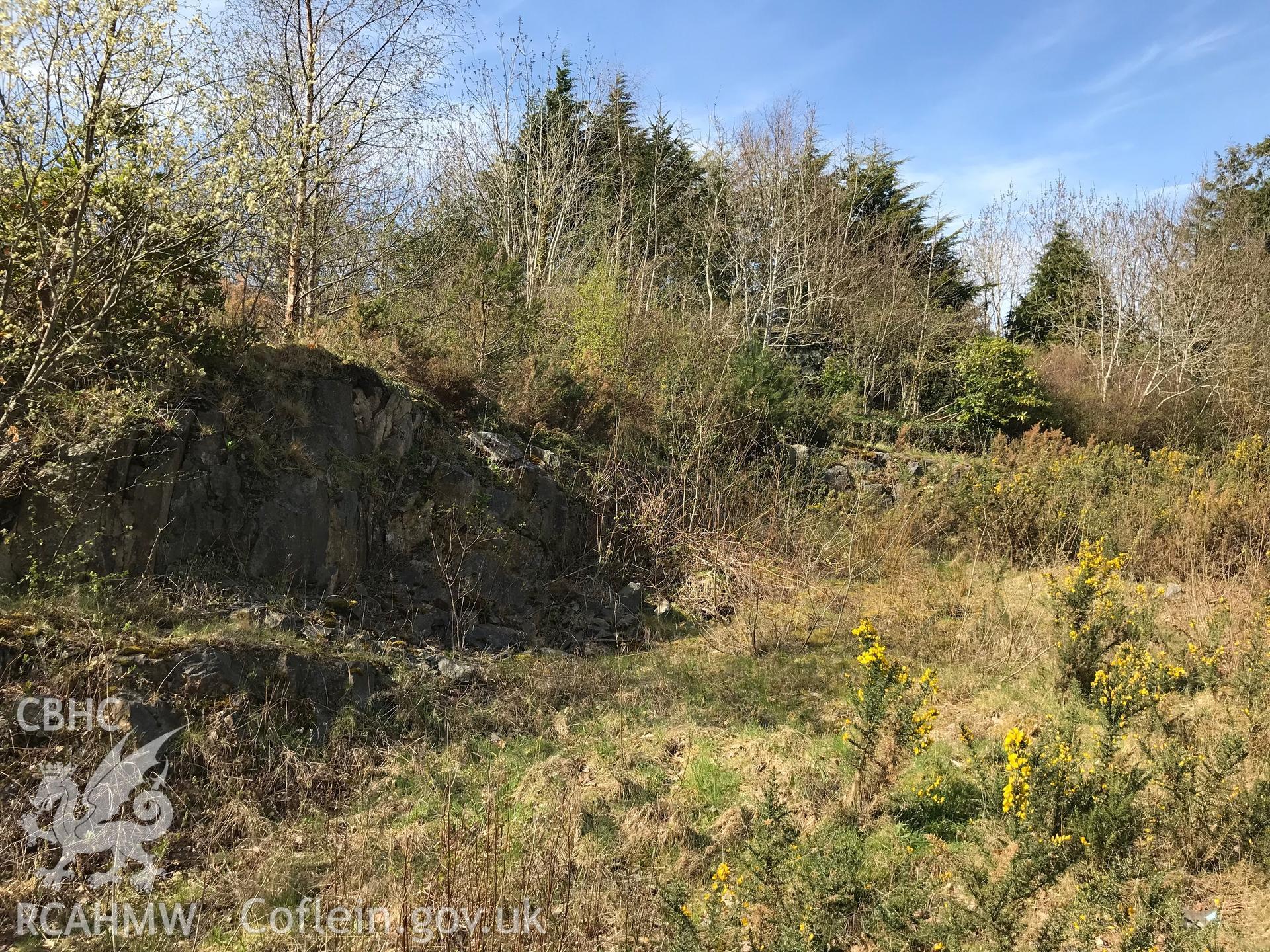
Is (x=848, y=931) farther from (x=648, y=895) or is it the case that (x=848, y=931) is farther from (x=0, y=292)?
(x=0, y=292)

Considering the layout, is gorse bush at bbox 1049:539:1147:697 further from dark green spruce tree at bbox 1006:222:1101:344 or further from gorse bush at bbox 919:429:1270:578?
dark green spruce tree at bbox 1006:222:1101:344

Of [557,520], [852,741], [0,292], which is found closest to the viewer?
[852,741]

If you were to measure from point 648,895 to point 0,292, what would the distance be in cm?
481


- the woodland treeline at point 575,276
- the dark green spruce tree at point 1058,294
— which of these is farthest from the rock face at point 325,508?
the dark green spruce tree at point 1058,294

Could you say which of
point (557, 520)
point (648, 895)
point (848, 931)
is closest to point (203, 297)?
point (557, 520)

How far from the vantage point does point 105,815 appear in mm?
3490

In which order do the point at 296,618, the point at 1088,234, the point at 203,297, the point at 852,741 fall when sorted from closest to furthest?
the point at 852,741
the point at 296,618
the point at 203,297
the point at 1088,234

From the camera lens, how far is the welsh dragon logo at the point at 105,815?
10.8 ft

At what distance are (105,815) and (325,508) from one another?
9.88ft

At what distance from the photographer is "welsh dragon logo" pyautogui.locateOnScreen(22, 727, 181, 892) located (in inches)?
130

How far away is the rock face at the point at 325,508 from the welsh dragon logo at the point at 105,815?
4.77 feet

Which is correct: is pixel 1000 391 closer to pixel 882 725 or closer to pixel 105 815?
pixel 882 725

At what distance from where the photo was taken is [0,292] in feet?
14.1

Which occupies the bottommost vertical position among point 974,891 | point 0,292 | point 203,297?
point 974,891
